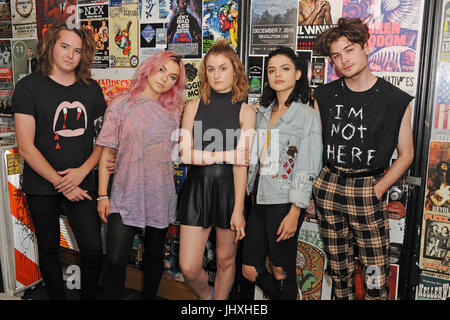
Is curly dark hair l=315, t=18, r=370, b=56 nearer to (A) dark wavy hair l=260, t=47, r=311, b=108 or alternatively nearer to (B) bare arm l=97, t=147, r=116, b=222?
(A) dark wavy hair l=260, t=47, r=311, b=108

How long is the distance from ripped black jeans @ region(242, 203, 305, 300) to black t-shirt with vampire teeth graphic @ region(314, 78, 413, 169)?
15.6 inches

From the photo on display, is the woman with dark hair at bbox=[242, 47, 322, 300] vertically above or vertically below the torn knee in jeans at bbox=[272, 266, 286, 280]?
above

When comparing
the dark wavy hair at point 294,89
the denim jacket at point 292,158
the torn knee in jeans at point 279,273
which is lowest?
the torn knee in jeans at point 279,273

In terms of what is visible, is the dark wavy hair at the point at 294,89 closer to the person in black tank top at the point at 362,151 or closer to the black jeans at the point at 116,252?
the person in black tank top at the point at 362,151

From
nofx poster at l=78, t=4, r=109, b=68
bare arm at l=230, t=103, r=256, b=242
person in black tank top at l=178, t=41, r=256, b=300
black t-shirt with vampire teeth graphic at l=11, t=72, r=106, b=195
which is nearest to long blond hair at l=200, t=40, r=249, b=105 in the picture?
person in black tank top at l=178, t=41, r=256, b=300

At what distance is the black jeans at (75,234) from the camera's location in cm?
225

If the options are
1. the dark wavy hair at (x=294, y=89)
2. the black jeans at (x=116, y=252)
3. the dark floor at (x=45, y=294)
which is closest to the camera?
the dark wavy hair at (x=294, y=89)

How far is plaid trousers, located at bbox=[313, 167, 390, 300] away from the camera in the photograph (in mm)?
1912

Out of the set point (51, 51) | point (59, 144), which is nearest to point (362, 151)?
point (59, 144)

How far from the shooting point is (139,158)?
211 cm

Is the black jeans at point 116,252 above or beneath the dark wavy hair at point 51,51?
beneath

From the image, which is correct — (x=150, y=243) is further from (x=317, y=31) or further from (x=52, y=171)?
(x=317, y=31)

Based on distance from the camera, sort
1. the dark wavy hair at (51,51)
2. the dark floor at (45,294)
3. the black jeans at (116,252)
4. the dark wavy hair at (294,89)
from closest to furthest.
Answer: the dark wavy hair at (294,89)
the black jeans at (116,252)
the dark wavy hair at (51,51)
the dark floor at (45,294)

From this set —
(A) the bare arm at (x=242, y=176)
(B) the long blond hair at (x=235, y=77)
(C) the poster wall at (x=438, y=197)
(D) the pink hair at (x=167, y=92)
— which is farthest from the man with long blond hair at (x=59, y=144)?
(C) the poster wall at (x=438, y=197)
